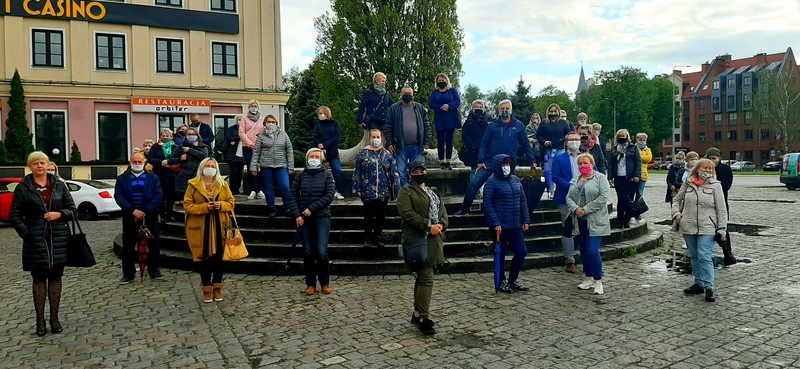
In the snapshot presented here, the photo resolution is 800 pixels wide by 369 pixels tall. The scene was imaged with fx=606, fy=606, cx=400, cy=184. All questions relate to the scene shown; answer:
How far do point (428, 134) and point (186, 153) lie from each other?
4375 mm

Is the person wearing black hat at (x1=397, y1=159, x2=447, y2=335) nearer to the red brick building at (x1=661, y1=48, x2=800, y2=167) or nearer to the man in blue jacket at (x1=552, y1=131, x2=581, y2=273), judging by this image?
the man in blue jacket at (x1=552, y1=131, x2=581, y2=273)

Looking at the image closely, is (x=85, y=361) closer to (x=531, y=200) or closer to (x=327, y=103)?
(x=531, y=200)

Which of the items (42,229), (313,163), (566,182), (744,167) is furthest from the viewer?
(744,167)

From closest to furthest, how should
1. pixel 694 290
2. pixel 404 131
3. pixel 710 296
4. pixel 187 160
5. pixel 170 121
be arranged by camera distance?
pixel 710 296
pixel 694 290
pixel 404 131
pixel 187 160
pixel 170 121

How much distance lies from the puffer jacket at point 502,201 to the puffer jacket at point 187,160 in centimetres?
563

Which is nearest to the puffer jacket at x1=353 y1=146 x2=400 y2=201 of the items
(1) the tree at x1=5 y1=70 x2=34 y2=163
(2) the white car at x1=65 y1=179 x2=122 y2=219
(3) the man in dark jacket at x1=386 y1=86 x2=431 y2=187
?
(3) the man in dark jacket at x1=386 y1=86 x2=431 y2=187

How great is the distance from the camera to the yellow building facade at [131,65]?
28.0m

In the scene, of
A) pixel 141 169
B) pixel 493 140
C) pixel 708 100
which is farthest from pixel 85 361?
pixel 708 100

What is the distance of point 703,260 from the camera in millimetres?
7484

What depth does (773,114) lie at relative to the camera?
67.9 m

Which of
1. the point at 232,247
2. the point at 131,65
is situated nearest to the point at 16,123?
the point at 131,65

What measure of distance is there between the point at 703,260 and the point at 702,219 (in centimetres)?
51

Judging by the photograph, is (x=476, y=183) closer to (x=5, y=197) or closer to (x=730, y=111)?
(x=5, y=197)

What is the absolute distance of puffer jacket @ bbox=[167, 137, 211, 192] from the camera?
10836 millimetres
